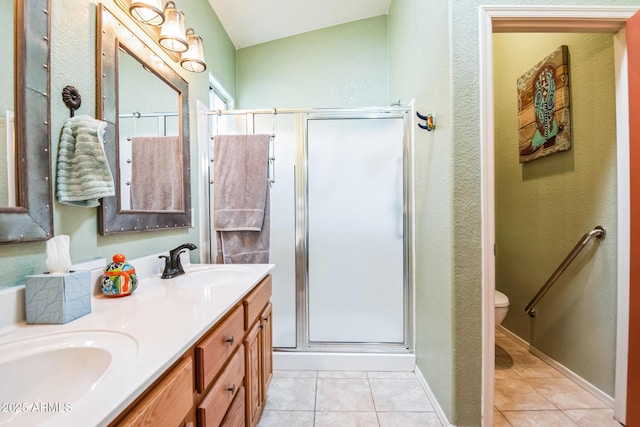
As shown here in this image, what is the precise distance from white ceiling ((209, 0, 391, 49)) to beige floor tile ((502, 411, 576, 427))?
3126 mm

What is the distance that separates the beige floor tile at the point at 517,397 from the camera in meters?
1.47

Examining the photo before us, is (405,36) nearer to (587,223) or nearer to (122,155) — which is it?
→ (587,223)

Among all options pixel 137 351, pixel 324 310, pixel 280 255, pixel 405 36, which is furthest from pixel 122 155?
pixel 405 36

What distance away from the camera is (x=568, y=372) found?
1.70 meters

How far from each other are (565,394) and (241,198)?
2293 mm

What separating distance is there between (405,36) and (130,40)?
5.79ft

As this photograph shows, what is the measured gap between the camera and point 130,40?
1.18 m

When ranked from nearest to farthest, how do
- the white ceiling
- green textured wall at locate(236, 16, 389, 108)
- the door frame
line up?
the door frame → the white ceiling → green textured wall at locate(236, 16, 389, 108)

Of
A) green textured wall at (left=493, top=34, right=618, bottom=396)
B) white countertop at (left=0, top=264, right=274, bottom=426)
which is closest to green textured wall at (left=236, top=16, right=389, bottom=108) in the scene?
green textured wall at (left=493, top=34, right=618, bottom=396)

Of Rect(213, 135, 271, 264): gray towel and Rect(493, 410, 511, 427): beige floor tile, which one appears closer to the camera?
Rect(493, 410, 511, 427): beige floor tile

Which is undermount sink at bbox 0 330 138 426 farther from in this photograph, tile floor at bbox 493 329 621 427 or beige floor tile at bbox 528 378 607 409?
beige floor tile at bbox 528 378 607 409

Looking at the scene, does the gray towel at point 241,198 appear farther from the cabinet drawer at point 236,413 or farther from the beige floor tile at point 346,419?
the beige floor tile at point 346,419

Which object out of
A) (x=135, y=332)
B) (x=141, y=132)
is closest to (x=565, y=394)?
(x=135, y=332)

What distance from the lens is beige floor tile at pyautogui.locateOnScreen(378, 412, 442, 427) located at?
138 cm
